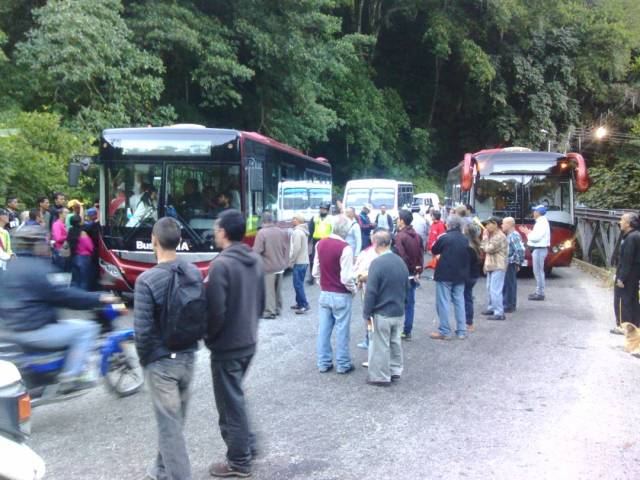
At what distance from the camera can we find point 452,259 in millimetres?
10375

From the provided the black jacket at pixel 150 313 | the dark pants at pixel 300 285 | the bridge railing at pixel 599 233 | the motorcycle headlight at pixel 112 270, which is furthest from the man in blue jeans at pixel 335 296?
the bridge railing at pixel 599 233

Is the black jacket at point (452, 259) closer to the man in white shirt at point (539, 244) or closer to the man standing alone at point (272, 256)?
the man standing alone at point (272, 256)

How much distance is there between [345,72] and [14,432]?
29.8 meters

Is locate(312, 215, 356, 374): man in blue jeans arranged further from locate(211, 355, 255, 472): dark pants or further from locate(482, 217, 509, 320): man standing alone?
locate(482, 217, 509, 320): man standing alone

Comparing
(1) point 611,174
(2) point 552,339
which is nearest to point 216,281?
(2) point 552,339

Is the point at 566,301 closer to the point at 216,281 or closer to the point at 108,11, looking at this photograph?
the point at 216,281

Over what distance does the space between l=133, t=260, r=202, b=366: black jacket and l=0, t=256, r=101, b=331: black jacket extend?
212 cm

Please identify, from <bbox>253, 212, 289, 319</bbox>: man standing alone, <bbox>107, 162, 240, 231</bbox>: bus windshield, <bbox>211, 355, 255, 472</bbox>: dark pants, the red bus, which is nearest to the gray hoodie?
<bbox>253, 212, 289, 319</bbox>: man standing alone

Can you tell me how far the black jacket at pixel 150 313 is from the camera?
469 centimetres

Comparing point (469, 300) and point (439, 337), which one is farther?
point (469, 300)

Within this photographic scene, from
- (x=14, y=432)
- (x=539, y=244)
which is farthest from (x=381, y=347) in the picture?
(x=539, y=244)

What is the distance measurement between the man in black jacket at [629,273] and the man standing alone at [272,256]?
17.2 feet

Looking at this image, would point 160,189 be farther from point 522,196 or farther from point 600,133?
point 600,133

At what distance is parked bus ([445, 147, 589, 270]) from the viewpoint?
58.2ft
